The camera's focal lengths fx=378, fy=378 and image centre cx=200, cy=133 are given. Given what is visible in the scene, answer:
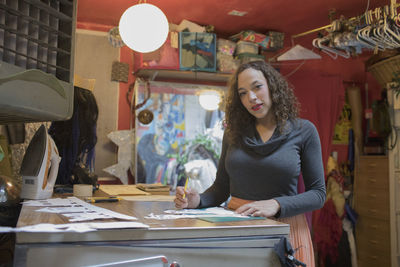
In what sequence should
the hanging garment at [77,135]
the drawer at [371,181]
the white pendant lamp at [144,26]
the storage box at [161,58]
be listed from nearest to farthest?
the hanging garment at [77,135]
the white pendant lamp at [144,26]
the storage box at [161,58]
the drawer at [371,181]

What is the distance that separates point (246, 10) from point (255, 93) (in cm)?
210

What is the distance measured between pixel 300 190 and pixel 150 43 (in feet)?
5.17

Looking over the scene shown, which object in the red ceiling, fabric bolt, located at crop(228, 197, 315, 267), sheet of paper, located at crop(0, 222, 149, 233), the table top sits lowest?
fabric bolt, located at crop(228, 197, 315, 267)

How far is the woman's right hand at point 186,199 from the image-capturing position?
136 centimetres

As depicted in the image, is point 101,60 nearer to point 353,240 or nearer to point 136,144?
Result: point 136,144

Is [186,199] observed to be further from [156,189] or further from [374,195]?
[374,195]

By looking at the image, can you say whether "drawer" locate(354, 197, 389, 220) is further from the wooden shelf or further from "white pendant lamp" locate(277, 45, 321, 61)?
the wooden shelf

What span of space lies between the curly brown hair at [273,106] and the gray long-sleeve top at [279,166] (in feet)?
0.20

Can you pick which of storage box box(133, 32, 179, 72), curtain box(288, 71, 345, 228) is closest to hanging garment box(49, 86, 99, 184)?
storage box box(133, 32, 179, 72)

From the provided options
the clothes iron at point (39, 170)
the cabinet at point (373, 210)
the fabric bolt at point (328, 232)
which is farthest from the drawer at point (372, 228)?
the clothes iron at point (39, 170)

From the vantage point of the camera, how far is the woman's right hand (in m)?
1.36

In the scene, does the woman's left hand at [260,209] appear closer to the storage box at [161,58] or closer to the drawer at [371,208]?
the storage box at [161,58]

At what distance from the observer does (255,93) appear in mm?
1632

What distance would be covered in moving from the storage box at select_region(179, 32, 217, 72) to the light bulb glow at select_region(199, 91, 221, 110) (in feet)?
0.80
